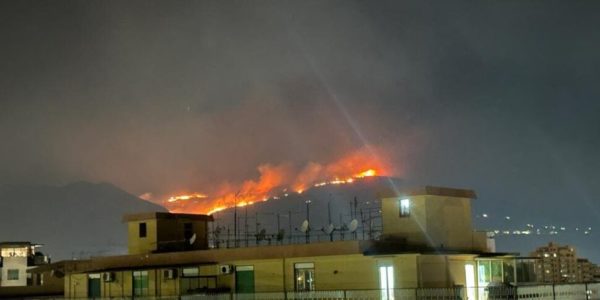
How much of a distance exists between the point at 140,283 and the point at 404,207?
1372 centimetres

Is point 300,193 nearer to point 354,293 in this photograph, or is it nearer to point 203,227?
point 203,227

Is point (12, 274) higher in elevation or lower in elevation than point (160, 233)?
lower

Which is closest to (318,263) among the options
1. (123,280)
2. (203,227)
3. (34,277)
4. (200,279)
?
(200,279)

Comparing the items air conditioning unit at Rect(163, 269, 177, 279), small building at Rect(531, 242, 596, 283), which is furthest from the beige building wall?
small building at Rect(531, 242, 596, 283)

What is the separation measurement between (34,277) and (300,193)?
380 ft

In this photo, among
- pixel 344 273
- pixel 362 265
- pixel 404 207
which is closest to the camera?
pixel 362 265

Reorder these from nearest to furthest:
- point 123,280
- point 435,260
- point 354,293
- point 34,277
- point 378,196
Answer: point 354,293 < point 435,260 < point 378,196 < point 123,280 < point 34,277

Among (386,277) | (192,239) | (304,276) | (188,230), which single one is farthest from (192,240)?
(386,277)

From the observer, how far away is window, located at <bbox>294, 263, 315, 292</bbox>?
121 feet

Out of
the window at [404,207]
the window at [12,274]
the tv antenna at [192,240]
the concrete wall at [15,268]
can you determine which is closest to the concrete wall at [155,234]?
the tv antenna at [192,240]

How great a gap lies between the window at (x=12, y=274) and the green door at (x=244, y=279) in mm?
51998

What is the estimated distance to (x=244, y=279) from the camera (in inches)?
1540

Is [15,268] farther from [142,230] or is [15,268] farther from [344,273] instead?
[344,273]

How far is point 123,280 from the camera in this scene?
139 ft
